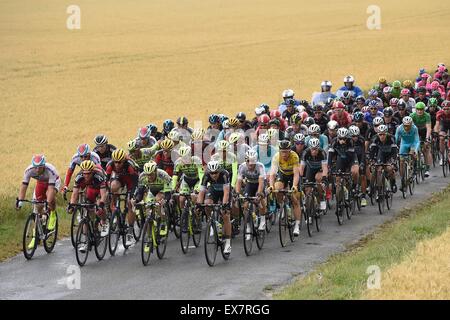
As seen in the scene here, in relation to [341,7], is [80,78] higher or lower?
lower

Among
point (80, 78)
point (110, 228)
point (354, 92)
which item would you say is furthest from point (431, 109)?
point (80, 78)

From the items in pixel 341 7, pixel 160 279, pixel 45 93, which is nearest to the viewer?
pixel 160 279

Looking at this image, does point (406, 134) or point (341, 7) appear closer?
point (406, 134)

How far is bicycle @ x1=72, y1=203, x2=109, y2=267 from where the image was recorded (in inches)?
623

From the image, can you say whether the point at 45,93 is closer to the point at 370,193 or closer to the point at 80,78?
the point at 80,78

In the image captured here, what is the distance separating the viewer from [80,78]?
187ft

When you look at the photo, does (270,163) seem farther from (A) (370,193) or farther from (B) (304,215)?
(A) (370,193)

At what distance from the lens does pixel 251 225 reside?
1664 centimetres

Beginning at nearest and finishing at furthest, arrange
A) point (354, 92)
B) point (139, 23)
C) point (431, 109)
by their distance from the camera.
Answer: point (431, 109) → point (354, 92) → point (139, 23)

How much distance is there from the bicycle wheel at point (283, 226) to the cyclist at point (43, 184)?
14.3 ft

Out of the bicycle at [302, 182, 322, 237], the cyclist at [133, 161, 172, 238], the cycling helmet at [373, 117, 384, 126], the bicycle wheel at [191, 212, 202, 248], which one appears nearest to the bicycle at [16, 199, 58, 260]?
the cyclist at [133, 161, 172, 238]

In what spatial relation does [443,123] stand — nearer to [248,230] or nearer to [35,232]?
[248,230]
